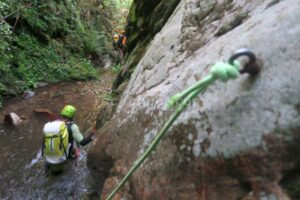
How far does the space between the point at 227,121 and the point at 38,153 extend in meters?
5.87

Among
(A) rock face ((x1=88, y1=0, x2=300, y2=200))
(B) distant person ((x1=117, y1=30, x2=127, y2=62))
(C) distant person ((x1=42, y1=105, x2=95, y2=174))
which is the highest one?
(A) rock face ((x1=88, y1=0, x2=300, y2=200))

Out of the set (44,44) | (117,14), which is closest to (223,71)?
(44,44)

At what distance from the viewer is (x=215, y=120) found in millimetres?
2367

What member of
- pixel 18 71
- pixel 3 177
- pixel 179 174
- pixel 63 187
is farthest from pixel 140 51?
pixel 18 71

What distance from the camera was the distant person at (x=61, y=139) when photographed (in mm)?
5645

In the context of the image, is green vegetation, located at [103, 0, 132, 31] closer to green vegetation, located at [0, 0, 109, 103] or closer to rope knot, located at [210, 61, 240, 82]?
green vegetation, located at [0, 0, 109, 103]

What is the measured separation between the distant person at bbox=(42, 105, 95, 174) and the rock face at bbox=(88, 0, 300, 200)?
2.22 meters

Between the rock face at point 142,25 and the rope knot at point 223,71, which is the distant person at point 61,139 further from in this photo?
the rope knot at point 223,71

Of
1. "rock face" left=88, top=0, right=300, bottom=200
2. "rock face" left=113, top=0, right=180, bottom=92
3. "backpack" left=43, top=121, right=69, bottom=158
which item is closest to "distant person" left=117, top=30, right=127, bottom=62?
"rock face" left=113, top=0, right=180, bottom=92

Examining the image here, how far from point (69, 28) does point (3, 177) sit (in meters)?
10.7

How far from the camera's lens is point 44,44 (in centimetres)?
1402

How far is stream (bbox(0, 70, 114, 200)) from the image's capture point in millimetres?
6000

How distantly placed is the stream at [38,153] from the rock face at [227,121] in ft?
6.96

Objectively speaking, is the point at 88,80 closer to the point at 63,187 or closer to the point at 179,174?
the point at 63,187
